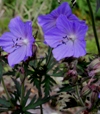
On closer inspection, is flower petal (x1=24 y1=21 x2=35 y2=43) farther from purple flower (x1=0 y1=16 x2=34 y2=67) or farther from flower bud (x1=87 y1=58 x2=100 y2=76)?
flower bud (x1=87 y1=58 x2=100 y2=76)

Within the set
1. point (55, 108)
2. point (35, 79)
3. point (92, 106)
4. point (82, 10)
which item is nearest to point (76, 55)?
point (92, 106)

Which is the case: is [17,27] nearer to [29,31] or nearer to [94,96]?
[29,31]

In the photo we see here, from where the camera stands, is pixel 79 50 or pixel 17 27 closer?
pixel 79 50

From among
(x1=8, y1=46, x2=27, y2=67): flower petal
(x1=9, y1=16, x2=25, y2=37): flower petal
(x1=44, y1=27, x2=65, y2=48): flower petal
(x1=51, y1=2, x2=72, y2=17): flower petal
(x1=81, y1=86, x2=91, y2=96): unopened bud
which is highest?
(x1=51, y1=2, x2=72, y2=17): flower petal

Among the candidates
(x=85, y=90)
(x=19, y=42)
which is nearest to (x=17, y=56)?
(x=19, y=42)

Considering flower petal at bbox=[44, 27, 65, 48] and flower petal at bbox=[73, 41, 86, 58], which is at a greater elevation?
flower petal at bbox=[44, 27, 65, 48]

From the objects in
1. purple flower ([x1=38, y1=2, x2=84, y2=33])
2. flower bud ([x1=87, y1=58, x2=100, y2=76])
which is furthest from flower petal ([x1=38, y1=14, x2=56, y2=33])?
flower bud ([x1=87, y1=58, x2=100, y2=76])

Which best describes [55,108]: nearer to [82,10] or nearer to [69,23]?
[69,23]
